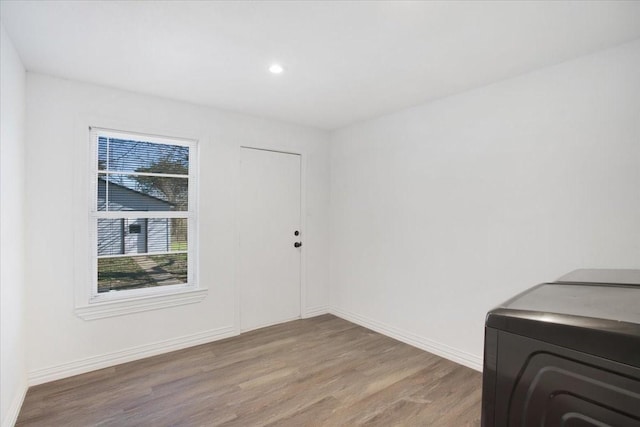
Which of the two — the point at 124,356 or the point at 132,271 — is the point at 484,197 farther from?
the point at 124,356

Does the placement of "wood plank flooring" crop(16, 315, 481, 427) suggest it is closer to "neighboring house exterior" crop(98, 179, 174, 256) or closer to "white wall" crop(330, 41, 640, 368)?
"white wall" crop(330, 41, 640, 368)

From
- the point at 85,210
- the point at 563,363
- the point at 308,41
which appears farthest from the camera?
the point at 85,210

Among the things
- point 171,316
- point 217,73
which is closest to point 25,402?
point 171,316

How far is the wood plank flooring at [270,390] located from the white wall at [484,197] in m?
0.54

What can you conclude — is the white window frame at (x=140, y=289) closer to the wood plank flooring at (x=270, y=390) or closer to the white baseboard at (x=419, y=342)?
the wood plank flooring at (x=270, y=390)

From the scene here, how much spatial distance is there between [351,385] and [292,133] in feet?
9.21

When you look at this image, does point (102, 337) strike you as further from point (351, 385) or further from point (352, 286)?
point (352, 286)

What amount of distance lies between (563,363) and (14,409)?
3.02 meters

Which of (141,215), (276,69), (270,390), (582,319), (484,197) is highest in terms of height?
(276,69)

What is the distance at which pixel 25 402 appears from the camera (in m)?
2.31

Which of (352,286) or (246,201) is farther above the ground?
(246,201)

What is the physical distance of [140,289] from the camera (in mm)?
3152

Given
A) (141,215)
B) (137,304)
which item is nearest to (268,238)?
(141,215)

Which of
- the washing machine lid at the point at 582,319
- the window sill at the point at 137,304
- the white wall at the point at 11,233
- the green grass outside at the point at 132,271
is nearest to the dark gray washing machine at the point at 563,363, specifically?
the washing machine lid at the point at 582,319
